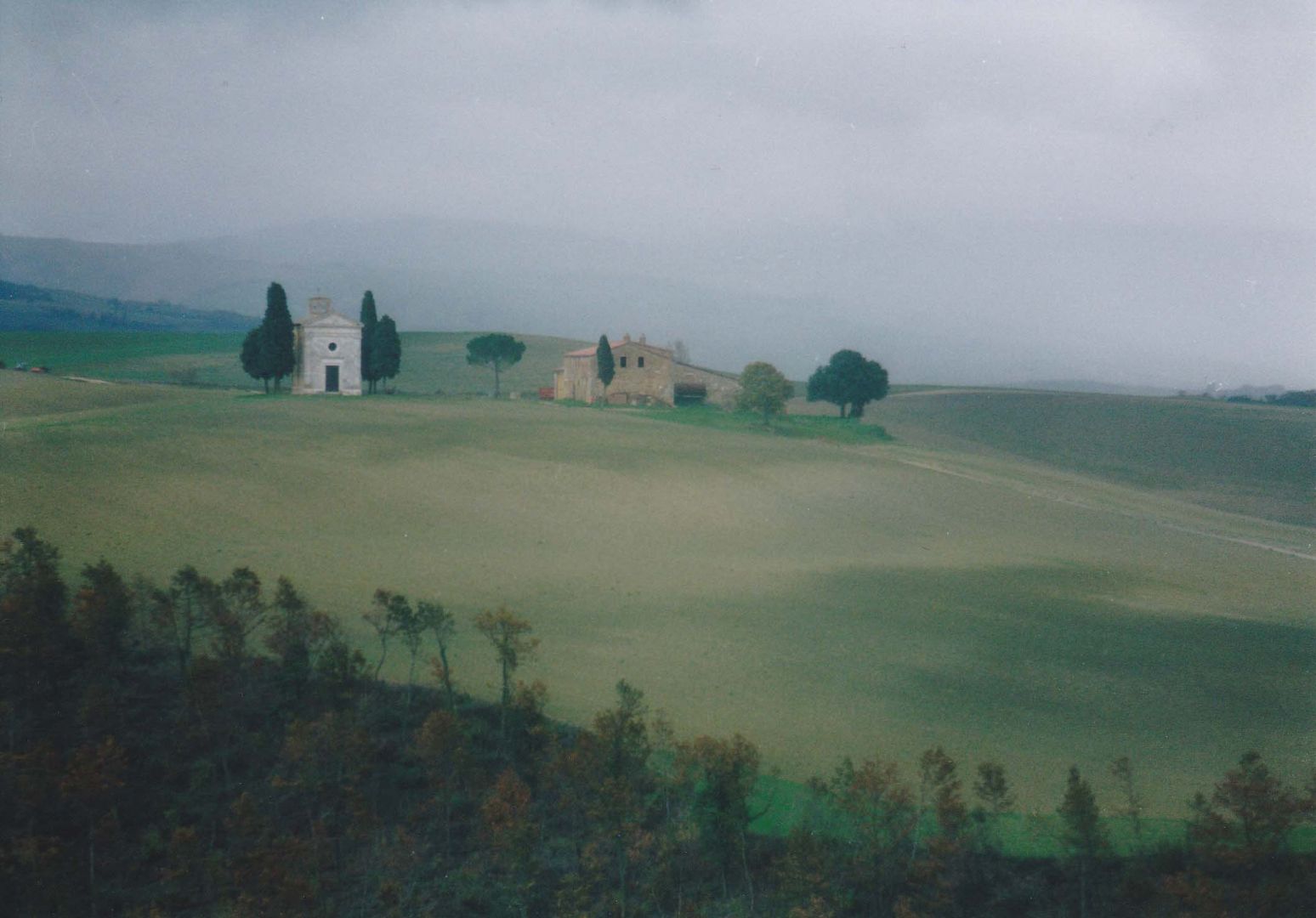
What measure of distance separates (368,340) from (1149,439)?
47.0 metres

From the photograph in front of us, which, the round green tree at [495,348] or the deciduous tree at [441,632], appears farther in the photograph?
the round green tree at [495,348]

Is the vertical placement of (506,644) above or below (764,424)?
below

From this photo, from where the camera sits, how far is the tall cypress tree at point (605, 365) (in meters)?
50.2

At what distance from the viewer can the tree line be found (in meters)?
8.03

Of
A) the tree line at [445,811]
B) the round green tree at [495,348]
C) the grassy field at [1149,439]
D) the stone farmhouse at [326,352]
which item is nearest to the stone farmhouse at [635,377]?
the round green tree at [495,348]

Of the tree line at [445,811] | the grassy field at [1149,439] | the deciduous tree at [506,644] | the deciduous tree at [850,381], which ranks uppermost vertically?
the deciduous tree at [850,381]

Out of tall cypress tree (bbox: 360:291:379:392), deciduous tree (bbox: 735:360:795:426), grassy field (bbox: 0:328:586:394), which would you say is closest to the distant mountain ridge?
grassy field (bbox: 0:328:586:394)

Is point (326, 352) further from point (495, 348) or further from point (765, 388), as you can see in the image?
point (765, 388)

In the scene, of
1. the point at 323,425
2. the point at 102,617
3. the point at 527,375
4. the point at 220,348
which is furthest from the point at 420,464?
the point at 220,348

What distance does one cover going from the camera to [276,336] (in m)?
40.7

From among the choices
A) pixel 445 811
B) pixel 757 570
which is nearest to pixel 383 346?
pixel 757 570

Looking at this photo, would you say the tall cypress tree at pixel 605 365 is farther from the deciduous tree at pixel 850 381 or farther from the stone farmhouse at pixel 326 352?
the deciduous tree at pixel 850 381

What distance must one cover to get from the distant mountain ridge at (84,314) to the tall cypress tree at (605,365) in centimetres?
3121

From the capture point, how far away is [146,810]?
29.2ft
